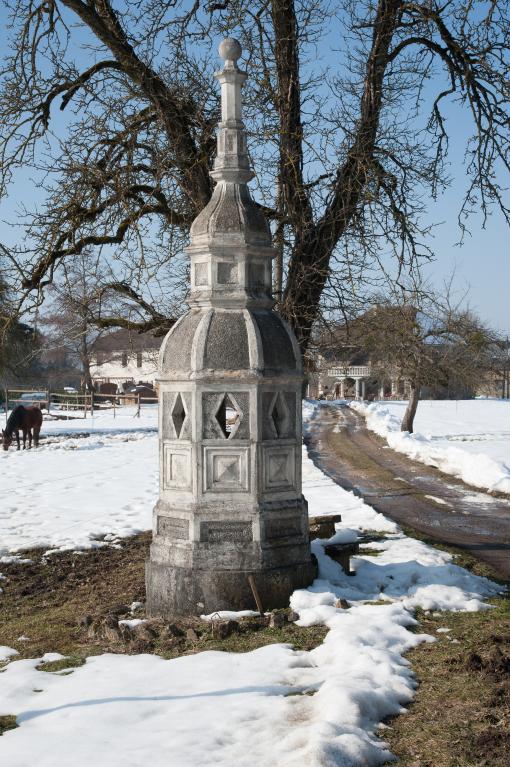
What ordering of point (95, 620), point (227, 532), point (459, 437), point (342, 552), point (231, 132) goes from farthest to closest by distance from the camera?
point (459, 437) < point (342, 552) < point (231, 132) < point (227, 532) < point (95, 620)

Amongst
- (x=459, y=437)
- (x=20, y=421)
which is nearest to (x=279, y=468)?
(x=20, y=421)

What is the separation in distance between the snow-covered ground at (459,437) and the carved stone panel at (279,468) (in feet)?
30.2

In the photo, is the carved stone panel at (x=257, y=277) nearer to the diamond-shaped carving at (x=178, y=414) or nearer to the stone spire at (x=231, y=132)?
the stone spire at (x=231, y=132)

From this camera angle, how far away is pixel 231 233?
299 inches

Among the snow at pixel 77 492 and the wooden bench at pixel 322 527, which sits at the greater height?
the wooden bench at pixel 322 527

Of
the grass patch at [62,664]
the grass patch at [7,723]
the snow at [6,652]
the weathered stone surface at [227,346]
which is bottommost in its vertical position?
the snow at [6,652]

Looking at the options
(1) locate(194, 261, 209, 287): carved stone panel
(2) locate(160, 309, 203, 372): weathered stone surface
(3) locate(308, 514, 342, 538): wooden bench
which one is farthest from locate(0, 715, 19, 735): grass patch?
(3) locate(308, 514, 342, 538): wooden bench

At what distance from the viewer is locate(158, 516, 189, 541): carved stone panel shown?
24.1 feet

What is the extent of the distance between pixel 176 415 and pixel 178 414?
2 cm

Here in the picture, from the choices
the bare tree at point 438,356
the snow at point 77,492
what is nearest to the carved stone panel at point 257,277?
the snow at point 77,492

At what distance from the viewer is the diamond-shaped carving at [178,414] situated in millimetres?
7562

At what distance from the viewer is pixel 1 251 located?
34.8ft

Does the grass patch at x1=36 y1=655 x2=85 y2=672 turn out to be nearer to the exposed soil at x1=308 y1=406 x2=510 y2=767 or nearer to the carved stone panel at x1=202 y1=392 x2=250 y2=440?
the carved stone panel at x1=202 y1=392 x2=250 y2=440

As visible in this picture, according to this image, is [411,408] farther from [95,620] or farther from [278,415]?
[95,620]
